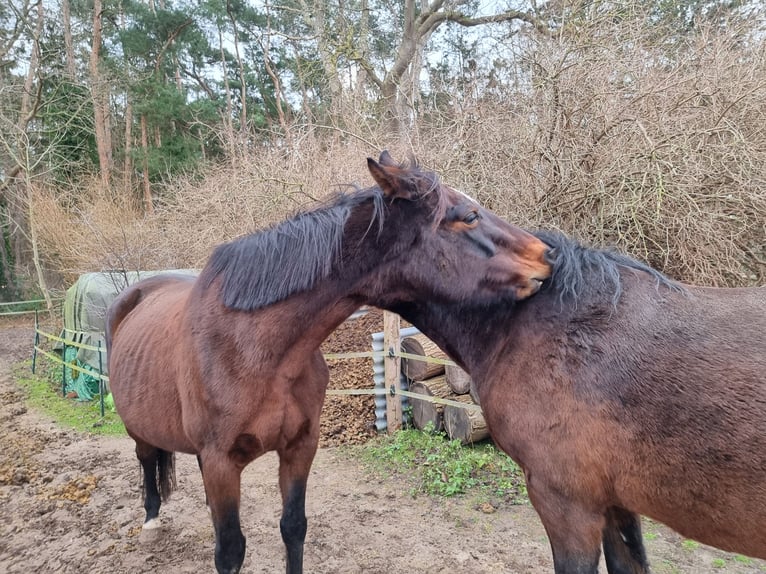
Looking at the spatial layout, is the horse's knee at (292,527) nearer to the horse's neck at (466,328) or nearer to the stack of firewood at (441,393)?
the horse's neck at (466,328)

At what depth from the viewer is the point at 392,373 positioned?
481cm

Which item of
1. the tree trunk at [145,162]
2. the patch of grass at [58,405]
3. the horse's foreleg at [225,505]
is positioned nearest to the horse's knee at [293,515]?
the horse's foreleg at [225,505]

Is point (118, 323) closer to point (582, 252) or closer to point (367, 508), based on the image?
point (367, 508)

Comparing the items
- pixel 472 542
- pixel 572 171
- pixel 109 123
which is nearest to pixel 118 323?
pixel 472 542

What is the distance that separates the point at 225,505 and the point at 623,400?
5.95 feet

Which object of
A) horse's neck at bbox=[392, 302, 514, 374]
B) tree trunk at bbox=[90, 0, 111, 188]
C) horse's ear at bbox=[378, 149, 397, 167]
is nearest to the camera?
horse's neck at bbox=[392, 302, 514, 374]

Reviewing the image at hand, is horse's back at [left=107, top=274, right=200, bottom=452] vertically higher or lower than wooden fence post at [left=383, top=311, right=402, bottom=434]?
higher

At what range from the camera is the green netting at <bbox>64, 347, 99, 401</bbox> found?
6965 millimetres

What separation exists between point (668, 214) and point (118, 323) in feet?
16.3

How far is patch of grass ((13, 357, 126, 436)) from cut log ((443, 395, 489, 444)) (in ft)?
13.8

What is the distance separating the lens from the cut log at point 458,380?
448cm

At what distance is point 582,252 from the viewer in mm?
1823

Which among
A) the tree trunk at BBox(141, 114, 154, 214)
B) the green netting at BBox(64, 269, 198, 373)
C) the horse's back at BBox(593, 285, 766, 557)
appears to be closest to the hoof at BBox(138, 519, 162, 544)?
the horse's back at BBox(593, 285, 766, 557)

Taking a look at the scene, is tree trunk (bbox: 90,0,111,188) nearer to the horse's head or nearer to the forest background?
the forest background
